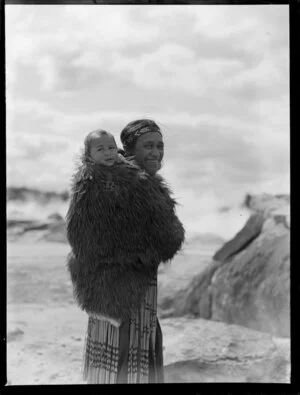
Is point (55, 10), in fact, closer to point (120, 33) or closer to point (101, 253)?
point (120, 33)

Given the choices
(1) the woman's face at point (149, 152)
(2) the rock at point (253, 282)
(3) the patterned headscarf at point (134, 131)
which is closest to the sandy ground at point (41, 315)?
(2) the rock at point (253, 282)

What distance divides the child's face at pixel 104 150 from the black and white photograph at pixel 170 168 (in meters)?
0.09

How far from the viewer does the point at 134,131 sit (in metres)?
2.81

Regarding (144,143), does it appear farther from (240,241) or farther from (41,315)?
(41,315)

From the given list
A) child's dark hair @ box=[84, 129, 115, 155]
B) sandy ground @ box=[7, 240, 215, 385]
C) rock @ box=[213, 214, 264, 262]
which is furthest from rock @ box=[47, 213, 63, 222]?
rock @ box=[213, 214, 264, 262]

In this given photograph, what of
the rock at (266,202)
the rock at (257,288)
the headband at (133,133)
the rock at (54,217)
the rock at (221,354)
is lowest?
the rock at (221,354)

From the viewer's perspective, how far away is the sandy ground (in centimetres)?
293

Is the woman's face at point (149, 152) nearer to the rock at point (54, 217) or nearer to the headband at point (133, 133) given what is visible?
the headband at point (133, 133)

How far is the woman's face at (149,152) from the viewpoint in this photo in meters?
2.77

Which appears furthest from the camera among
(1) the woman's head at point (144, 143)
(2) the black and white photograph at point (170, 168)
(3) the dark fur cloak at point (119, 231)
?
(2) the black and white photograph at point (170, 168)

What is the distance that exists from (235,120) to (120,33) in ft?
2.28

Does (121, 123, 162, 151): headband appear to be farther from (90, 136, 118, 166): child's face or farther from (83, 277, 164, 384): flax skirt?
(83, 277, 164, 384): flax skirt

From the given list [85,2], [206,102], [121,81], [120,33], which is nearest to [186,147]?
[206,102]

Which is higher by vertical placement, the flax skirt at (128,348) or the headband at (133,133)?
the headband at (133,133)
